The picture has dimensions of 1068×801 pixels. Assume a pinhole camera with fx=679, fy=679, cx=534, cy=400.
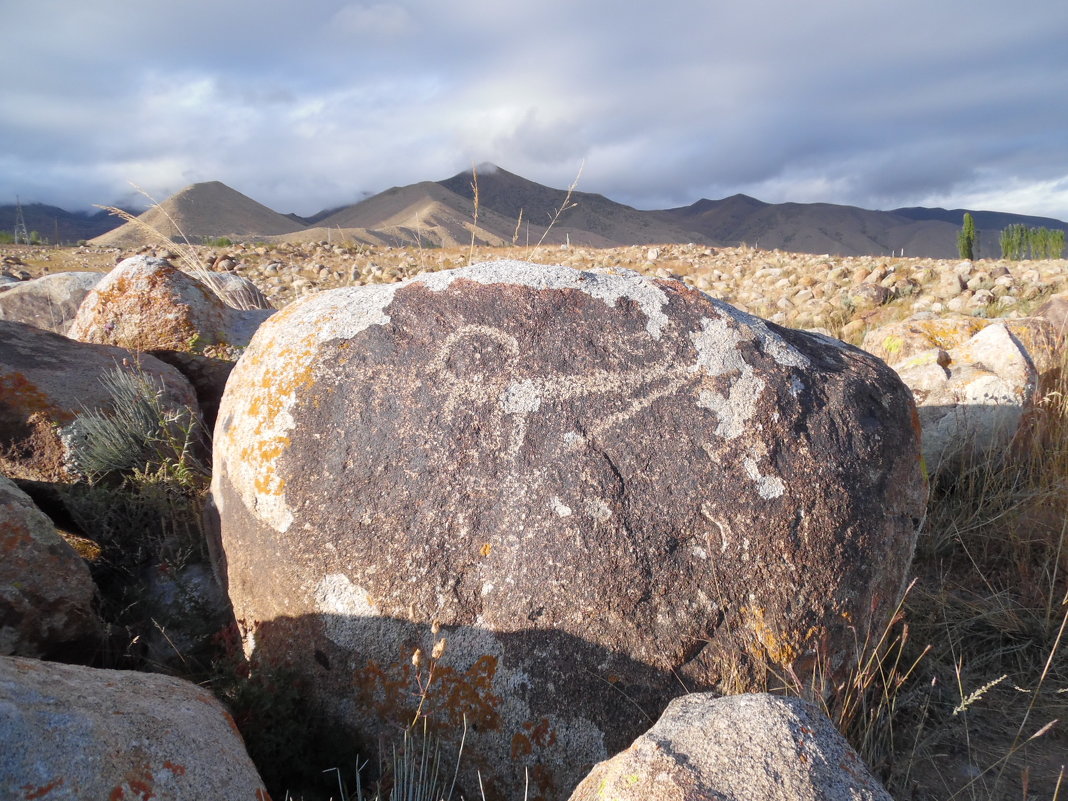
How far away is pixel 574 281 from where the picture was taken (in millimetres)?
2514

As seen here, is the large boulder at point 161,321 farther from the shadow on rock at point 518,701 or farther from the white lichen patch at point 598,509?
the white lichen patch at point 598,509

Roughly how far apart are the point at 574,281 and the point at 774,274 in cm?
1005

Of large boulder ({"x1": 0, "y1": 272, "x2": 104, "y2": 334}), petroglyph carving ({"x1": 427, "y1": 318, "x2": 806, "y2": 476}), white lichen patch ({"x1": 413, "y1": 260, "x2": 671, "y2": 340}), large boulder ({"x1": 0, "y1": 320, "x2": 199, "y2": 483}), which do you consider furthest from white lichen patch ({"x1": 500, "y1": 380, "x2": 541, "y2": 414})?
large boulder ({"x1": 0, "y1": 272, "x2": 104, "y2": 334})

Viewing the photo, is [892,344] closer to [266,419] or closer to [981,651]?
[981,651]

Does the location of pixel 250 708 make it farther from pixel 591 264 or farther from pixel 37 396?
pixel 591 264

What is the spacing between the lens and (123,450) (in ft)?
10.6

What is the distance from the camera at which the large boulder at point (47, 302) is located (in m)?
5.69

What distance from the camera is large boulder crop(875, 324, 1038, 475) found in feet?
12.7

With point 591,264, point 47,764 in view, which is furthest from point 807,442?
point 591,264

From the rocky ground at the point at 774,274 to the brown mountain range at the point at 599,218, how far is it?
47494 millimetres

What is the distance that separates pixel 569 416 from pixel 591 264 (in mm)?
11431

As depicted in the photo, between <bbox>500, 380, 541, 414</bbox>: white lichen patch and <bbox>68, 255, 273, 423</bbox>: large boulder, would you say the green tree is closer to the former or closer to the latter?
<bbox>68, 255, 273, 423</bbox>: large boulder

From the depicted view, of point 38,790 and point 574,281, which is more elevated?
point 574,281

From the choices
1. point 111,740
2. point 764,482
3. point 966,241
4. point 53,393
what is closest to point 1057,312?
point 764,482
